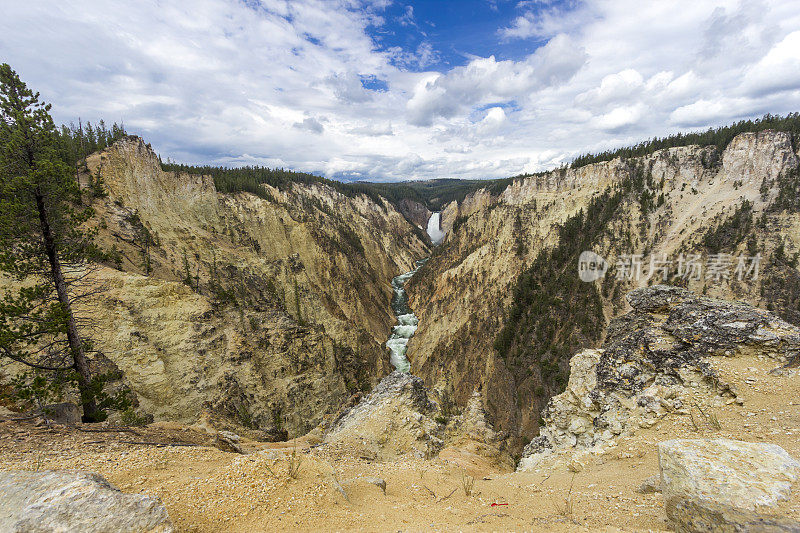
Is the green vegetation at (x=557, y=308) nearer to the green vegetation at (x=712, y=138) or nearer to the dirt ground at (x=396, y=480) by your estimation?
the green vegetation at (x=712, y=138)

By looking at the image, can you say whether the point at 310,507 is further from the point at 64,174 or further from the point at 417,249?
the point at 417,249

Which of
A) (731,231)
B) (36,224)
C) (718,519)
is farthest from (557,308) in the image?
(36,224)

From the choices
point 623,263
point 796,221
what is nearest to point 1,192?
point 623,263

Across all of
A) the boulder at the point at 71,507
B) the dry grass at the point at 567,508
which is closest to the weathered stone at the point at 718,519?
the dry grass at the point at 567,508

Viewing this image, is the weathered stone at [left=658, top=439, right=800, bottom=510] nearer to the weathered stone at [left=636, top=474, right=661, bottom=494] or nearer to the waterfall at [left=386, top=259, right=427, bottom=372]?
the weathered stone at [left=636, top=474, right=661, bottom=494]

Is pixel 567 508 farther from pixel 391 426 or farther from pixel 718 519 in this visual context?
pixel 391 426

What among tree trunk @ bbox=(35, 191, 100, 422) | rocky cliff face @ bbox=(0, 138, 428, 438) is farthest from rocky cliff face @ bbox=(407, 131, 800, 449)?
tree trunk @ bbox=(35, 191, 100, 422)
